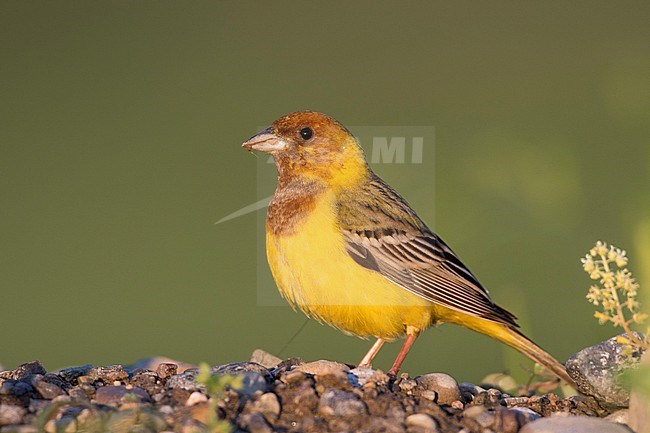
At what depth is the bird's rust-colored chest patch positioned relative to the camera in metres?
5.00

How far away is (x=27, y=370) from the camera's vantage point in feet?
14.7

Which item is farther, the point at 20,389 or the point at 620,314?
the point at 20,389

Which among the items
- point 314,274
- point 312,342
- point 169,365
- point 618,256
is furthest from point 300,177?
point 312,342

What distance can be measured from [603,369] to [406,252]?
1135 millimetres

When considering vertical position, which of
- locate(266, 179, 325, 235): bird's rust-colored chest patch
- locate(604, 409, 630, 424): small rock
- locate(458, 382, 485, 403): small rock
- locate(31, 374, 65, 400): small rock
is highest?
locate(266, 179, 325, 235): bird's rust-colored chest patch

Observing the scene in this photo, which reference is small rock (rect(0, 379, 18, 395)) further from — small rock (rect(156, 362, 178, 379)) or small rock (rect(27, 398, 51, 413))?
small rock (rect(156, 362, 178, 379))

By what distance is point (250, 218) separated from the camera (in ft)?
26.8

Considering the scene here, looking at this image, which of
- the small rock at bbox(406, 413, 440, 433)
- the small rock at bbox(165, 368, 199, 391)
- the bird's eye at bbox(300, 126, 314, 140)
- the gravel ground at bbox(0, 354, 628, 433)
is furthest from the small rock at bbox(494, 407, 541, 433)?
the bird's eye at bbox(300, 126, 314, 140)

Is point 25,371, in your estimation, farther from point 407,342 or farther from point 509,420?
point 509,420

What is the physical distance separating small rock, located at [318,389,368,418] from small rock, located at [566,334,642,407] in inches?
51.4

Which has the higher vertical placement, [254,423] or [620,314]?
[620,314]

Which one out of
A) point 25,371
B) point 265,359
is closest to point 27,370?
point 25,371

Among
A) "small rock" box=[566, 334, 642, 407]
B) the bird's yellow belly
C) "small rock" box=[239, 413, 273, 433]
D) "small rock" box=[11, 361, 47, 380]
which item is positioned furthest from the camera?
the bird's yellow belly

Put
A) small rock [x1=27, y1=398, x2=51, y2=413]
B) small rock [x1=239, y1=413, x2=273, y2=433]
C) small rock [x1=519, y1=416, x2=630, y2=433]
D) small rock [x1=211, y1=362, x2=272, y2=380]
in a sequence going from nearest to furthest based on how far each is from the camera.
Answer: small rock [x1=239, y1=413, x2=273, y2=433]
small rock [x1=519, y1=416, x2=630, y2=433]
small rock [x1=27, y1=398, x2=51, y2=413]
small rock [x1=211, y1=362, x2=272, y2=380]
